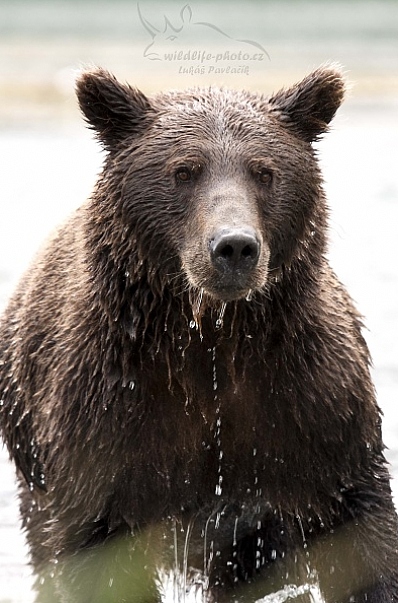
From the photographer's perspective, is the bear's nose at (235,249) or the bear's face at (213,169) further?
the bear's face at (213,169)

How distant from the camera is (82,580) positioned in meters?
6.20

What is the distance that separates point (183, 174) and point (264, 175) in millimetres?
349

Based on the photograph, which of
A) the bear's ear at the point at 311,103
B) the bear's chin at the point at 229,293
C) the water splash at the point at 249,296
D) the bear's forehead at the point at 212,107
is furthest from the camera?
the bear's ear at the point at 311,103

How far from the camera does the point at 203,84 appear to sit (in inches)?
534

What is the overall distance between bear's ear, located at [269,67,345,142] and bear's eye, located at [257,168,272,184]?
0.36m

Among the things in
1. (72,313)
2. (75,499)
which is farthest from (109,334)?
(75,499)

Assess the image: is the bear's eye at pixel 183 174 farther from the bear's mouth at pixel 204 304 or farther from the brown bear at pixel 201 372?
the bear's mouth at pixel 204 304

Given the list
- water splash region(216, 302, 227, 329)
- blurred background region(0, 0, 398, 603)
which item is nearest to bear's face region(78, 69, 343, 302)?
water splash region(216, 302, 227, 329)

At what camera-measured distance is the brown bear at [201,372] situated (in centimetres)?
583

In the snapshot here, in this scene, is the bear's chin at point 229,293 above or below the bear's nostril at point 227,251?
below

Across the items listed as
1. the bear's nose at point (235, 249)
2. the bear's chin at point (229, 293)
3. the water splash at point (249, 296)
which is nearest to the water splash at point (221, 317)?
the water splash at point (249, 296)

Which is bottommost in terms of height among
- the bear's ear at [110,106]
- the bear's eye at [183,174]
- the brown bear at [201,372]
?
the brown bear at [201,372]

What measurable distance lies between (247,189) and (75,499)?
1.64 metres

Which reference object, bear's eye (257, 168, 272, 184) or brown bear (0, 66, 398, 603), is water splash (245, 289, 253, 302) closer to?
brown bear (0, 66, 398, 603)
